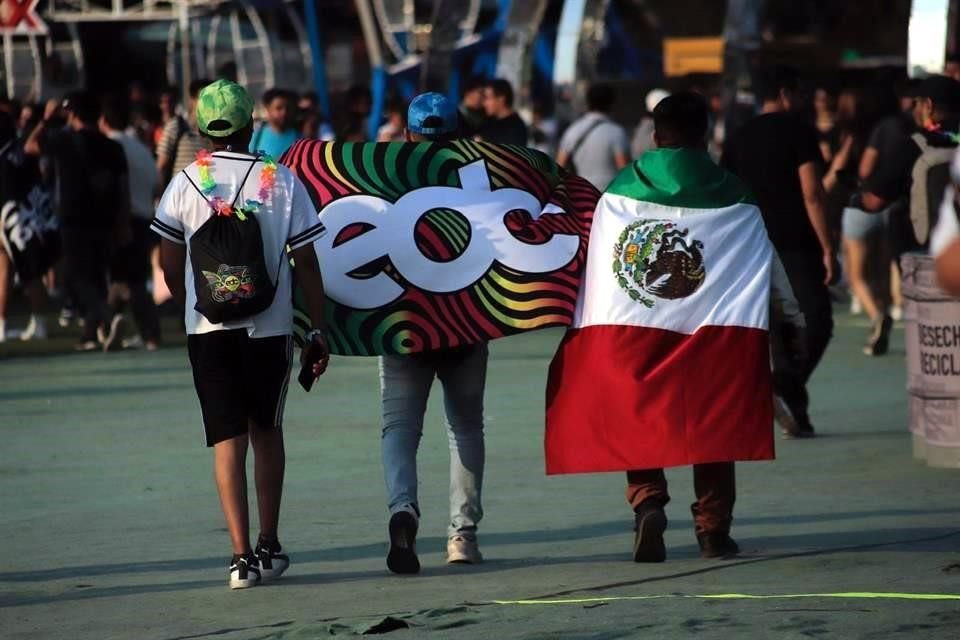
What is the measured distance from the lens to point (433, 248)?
8336mm

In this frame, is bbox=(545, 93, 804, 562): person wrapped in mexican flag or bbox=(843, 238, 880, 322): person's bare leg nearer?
bbox=(545, 93, 804, 562): person wrapped in mexican flag

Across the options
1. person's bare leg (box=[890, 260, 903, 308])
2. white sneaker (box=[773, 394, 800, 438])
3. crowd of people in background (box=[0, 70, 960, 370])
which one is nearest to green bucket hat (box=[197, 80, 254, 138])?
white sneaker (box=[773, 394, 800, 438])

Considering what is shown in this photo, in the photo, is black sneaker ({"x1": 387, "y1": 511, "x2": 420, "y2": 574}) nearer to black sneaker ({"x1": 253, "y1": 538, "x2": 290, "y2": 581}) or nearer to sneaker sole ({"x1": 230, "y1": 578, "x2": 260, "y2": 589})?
black sneaker ({"x1": 253, "y1": 538, "x2": 290, "y2": 581})

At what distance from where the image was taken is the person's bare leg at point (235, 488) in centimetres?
776

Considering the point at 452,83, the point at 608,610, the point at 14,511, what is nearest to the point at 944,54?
the point at 14,511

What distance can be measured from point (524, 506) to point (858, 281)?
8743 mm

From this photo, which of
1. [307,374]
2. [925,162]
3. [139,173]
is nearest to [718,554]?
[307,374]

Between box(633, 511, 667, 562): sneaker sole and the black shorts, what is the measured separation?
1.33 metres

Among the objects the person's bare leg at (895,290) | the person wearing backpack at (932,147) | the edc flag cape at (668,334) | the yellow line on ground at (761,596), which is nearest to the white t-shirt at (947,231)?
the yellow line on ground at (761,596)

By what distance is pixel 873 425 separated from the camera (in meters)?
12.4

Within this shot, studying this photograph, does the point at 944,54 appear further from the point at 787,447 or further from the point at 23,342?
the point at 23,342

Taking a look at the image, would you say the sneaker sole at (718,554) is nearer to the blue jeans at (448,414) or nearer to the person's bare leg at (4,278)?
the blue jeans at (448,414)

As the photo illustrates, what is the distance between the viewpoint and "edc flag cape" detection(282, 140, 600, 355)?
8.23 meters

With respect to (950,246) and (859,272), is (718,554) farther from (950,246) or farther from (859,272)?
(859,272)
